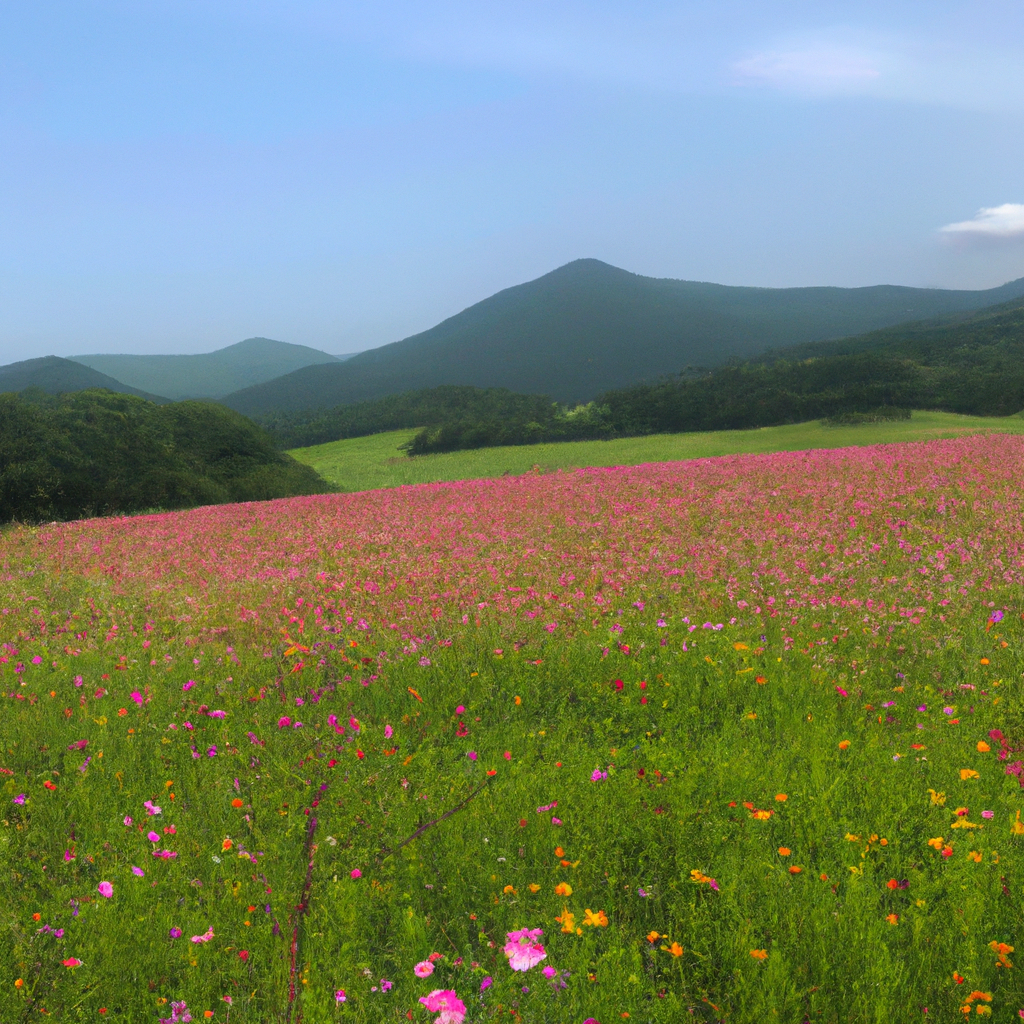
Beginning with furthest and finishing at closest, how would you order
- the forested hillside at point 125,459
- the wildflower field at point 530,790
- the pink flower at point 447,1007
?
the forested hillside at point 125,459 → the wildflower field at point 530,790 → the pink flower at point 447,1007

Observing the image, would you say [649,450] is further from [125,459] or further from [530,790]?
[530,790]

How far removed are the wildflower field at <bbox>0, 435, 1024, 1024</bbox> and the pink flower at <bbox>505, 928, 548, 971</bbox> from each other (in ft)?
0.07

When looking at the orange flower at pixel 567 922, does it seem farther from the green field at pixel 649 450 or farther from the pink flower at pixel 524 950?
the green field at pixel 649 450

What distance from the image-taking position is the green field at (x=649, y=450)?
95.2 ft

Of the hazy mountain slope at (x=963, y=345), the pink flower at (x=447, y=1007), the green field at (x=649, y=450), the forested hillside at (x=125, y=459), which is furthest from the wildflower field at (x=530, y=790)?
the hazy mountain slope at (x=963, y=345)

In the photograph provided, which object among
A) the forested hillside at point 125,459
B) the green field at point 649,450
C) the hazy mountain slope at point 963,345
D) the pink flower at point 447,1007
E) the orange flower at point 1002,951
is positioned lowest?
the orange flower at point 1002,951

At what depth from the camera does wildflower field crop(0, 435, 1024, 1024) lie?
299cm

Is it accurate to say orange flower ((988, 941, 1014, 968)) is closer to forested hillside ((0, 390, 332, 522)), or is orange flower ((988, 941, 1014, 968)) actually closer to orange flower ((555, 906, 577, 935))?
orange flower ((555, 906, 577, 935))

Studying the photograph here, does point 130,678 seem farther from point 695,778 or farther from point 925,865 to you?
point 925,865

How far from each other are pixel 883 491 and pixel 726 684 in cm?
833

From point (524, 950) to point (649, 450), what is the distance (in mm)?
30288

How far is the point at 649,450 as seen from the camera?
3216cm

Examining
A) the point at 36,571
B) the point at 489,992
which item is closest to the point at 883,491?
the point at 489,992

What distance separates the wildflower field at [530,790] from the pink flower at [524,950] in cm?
2
